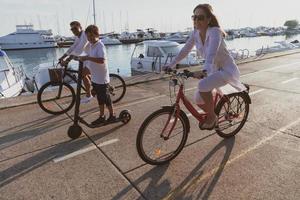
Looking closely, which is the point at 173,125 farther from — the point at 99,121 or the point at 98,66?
the point at 98,66

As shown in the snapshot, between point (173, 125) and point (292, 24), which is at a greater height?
point (292, 24)

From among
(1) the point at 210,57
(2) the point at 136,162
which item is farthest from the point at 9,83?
(1) the point at 210,57

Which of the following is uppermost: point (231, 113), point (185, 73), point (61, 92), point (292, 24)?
point (292, 24)

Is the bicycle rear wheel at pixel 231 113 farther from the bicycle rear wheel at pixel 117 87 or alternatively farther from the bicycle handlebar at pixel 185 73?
the bicycle rear wheel at pixel 117 87

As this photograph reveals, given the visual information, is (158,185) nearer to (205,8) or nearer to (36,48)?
(205,8)

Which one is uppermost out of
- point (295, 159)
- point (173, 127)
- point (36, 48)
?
point (173, 127)

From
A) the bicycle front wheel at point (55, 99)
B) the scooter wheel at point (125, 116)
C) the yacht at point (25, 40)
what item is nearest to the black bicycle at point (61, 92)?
the bicycle front wheel at point (55, 99)

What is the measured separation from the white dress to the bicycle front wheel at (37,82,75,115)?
129 inches

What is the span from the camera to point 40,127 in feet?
17.5

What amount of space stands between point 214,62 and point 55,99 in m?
4.74

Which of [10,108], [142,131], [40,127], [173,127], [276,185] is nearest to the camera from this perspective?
[276,185]

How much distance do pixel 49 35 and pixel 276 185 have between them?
77256 millimetres

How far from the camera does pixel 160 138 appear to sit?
3.98m

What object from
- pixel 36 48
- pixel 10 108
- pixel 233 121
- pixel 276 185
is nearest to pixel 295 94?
pixel 233 121
